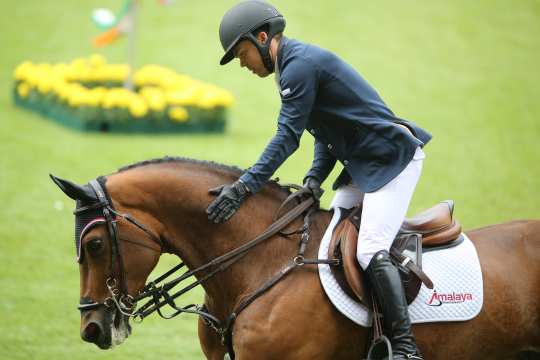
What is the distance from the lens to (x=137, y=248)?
4.22m

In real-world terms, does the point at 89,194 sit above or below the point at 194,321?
above

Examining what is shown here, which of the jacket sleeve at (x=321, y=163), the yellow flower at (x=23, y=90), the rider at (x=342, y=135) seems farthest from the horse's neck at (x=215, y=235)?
the yellow flower at (x=23, y=90)

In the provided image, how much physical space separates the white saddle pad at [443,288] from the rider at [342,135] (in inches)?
6.7

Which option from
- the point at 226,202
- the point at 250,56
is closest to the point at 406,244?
the point at 226,202

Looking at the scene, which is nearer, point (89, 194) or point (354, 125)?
point (89, 194)

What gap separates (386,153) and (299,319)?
1.03 metres

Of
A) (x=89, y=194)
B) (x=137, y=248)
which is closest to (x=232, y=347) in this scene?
(x=137, y=248)

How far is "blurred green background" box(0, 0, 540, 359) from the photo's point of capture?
7556 millimetres

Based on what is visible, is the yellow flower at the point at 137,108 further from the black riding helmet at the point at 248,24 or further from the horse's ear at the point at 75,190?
the horse's ear at the point at 75,190

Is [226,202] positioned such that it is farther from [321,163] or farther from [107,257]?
[321,163]

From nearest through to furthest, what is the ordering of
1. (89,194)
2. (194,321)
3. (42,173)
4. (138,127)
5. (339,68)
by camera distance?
(89,194) → (339,68) → (194,321) → (42,173) → (138,127)

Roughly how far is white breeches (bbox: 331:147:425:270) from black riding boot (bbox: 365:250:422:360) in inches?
2.4

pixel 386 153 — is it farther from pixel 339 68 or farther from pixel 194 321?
pixel 194 321

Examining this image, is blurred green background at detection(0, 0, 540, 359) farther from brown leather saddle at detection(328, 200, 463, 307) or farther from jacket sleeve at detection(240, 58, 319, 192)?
jacket sleeve at detection(240, 58, 319, 192)
